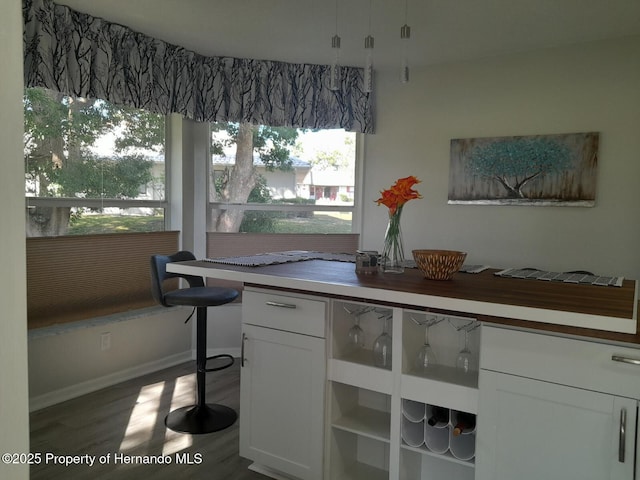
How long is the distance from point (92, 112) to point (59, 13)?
632 millimetres

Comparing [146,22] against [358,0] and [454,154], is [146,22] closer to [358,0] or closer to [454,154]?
[358,0]

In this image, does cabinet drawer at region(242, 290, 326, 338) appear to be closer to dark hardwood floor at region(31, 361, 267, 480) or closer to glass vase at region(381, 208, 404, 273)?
glass vase at region(381, 208, 404, 273)

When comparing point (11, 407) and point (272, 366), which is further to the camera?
point (272, 366)

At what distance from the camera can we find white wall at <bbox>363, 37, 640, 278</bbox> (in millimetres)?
3297

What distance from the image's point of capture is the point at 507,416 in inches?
64.2

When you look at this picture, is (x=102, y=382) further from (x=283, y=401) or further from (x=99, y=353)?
(x=283, y=401)

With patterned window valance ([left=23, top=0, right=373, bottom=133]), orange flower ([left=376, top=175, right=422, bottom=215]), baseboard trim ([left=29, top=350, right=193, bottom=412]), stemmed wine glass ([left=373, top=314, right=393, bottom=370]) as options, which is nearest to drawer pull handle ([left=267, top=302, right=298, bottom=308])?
stemmed wine glass ([left=373, top=314, right=393, bottom=370])

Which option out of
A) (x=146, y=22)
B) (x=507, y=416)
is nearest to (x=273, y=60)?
(x=146, y=22)

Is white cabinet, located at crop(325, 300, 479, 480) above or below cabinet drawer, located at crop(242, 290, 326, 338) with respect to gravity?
below

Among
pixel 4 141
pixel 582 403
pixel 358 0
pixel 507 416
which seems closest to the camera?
pixel 4 141

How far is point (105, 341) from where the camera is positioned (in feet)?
11.0

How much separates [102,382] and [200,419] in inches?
38.3

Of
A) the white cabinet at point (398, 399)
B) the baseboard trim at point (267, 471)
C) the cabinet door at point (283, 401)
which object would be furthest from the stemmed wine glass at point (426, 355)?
the baseboard trim at point (267, 471)

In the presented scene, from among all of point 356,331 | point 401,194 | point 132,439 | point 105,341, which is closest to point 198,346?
point 132,439
